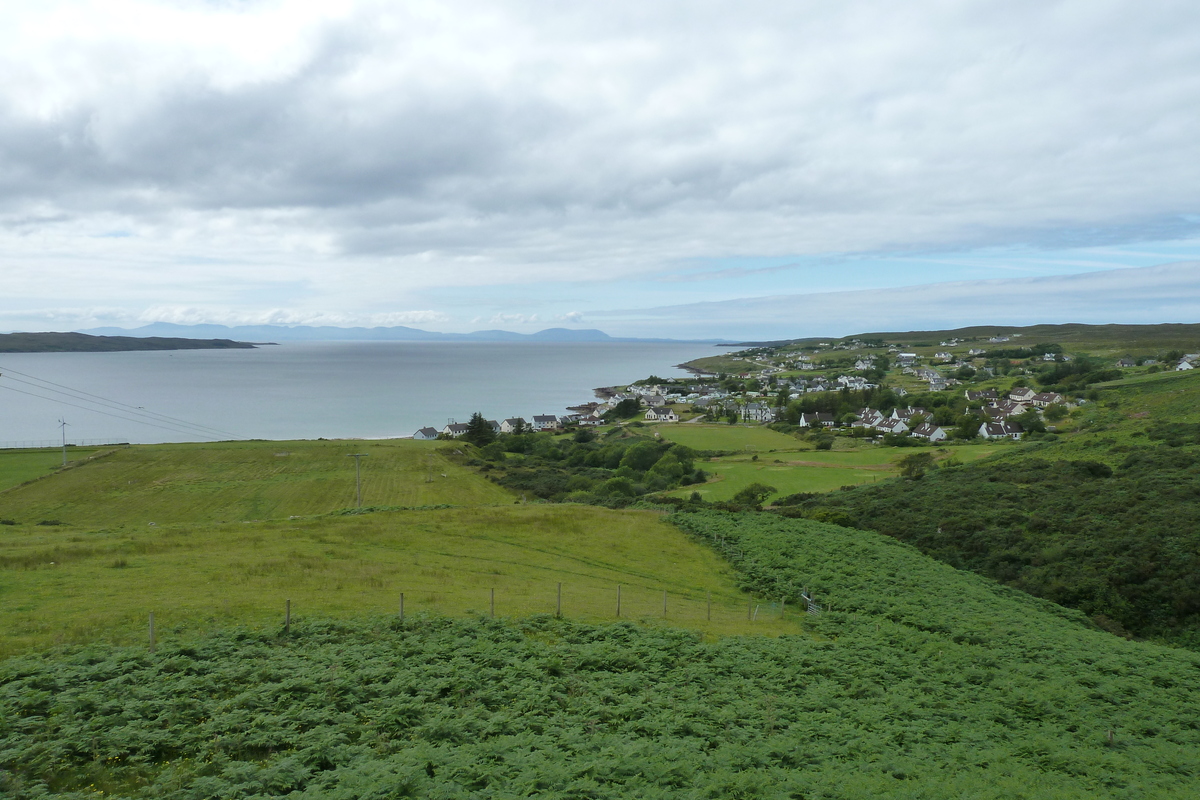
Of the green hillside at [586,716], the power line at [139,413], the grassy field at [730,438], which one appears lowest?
the grassy field at [730,438]

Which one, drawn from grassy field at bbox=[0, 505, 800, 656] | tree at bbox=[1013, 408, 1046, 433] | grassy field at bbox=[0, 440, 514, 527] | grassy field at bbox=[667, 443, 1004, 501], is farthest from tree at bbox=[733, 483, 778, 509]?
tree at bbox=[1013, 408, 1046, 433]

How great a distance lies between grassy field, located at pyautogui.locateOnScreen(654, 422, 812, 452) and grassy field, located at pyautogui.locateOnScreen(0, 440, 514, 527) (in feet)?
112

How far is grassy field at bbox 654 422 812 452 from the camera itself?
75750 millimetres

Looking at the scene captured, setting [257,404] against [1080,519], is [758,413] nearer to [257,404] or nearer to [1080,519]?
[1080,519]

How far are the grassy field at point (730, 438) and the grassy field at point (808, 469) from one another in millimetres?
7812

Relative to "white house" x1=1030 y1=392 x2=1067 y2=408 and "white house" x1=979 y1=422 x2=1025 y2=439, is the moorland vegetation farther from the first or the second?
"white house" x1=1030 y1=392 x2=1067 y2=408

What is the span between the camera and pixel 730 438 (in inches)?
3265

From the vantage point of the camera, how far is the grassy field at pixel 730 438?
7575 cm

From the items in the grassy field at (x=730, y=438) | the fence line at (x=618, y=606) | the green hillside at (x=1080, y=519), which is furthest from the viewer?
the grassy field at (x=730, y=438)

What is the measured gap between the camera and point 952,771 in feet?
29.7

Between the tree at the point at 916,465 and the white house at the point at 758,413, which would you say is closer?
the tree at the point at 916,465

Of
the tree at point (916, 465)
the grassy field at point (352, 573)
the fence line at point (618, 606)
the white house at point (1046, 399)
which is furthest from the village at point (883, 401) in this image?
the fence line at point (618, 606)

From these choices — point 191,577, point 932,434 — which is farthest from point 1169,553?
point 932,434

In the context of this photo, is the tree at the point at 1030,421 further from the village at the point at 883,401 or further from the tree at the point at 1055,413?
the tree at the point at 1055,413
